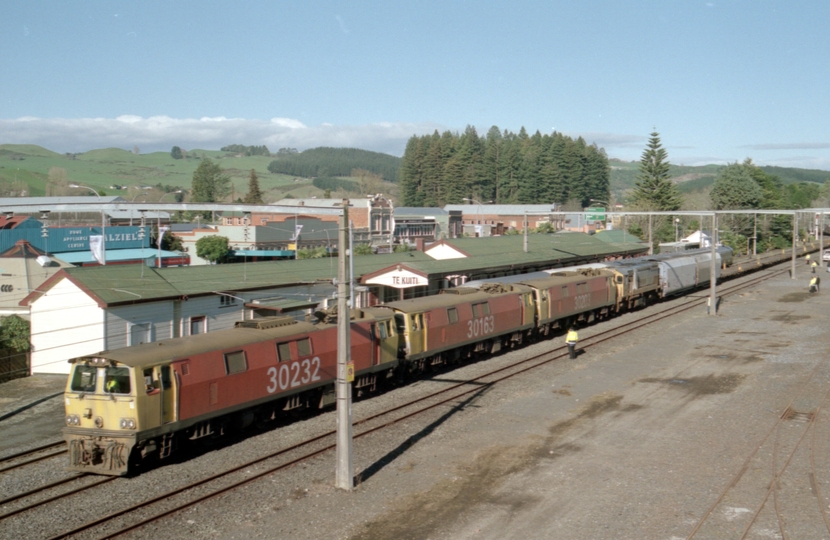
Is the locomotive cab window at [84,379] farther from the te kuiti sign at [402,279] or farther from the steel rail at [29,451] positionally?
the te kuiti sign at [402,279]

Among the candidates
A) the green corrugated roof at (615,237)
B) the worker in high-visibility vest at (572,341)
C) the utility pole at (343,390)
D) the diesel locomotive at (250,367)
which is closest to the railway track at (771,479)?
the utility pole at (343,390)

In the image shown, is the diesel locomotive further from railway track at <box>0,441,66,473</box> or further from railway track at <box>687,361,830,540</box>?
railway track at <box>687,361,830,540</box>

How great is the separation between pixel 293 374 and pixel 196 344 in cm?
327

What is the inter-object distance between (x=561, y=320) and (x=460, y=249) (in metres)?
16.6

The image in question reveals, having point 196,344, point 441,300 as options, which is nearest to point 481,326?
point 441,300

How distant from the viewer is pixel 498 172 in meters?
165

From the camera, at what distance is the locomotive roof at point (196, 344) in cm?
1689

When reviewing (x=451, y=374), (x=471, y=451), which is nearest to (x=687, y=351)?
(x=451, y=374)

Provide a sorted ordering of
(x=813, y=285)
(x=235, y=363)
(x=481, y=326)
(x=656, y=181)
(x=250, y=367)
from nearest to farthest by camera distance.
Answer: (x=235, y=363), (x=250, y=367), (x=481, y=326), (x=813, y=285), (x=656, y=181)

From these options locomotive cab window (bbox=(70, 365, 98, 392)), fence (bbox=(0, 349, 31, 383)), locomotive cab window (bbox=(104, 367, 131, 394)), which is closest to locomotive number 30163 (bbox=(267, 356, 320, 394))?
locomotive cab window (bbox=(104, 367, 131, 394))

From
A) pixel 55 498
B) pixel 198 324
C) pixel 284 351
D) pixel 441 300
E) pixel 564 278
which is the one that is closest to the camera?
pixel 55 498

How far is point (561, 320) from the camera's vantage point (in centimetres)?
3803

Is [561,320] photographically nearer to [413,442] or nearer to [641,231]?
[413,442]

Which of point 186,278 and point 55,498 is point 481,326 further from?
point 55,498
